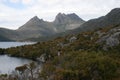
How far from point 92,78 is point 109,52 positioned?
4245 cm

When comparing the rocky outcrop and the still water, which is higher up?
the rocky outcrop

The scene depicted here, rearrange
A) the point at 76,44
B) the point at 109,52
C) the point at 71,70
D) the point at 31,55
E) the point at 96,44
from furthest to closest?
1. the point at 31,55
2. the point at 76,44
3. the point at 96,44
4. the point at 109,52
5. the point at 71,70

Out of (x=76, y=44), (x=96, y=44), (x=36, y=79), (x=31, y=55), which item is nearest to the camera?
(x=36, y=79)

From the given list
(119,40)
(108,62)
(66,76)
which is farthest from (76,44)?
(66,76)

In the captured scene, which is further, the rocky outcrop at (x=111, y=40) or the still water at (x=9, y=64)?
the rocky outcrop at (x=111, y=40)

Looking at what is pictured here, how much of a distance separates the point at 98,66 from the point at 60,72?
11729 millimetres

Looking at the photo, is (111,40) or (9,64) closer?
(111,40)

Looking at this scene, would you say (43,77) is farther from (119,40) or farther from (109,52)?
(119,40)

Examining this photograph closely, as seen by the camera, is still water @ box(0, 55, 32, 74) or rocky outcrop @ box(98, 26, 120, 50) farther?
rocky outcrop @ box(98, 26, 120, 50)

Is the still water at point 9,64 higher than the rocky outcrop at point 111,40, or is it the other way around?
the rocky outcrop at point 111,40

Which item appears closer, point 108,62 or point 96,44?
point 108,62

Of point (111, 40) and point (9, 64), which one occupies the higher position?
point (111, 40)

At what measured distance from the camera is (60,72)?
76.3 metres

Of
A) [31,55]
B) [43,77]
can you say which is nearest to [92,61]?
[43,77]
